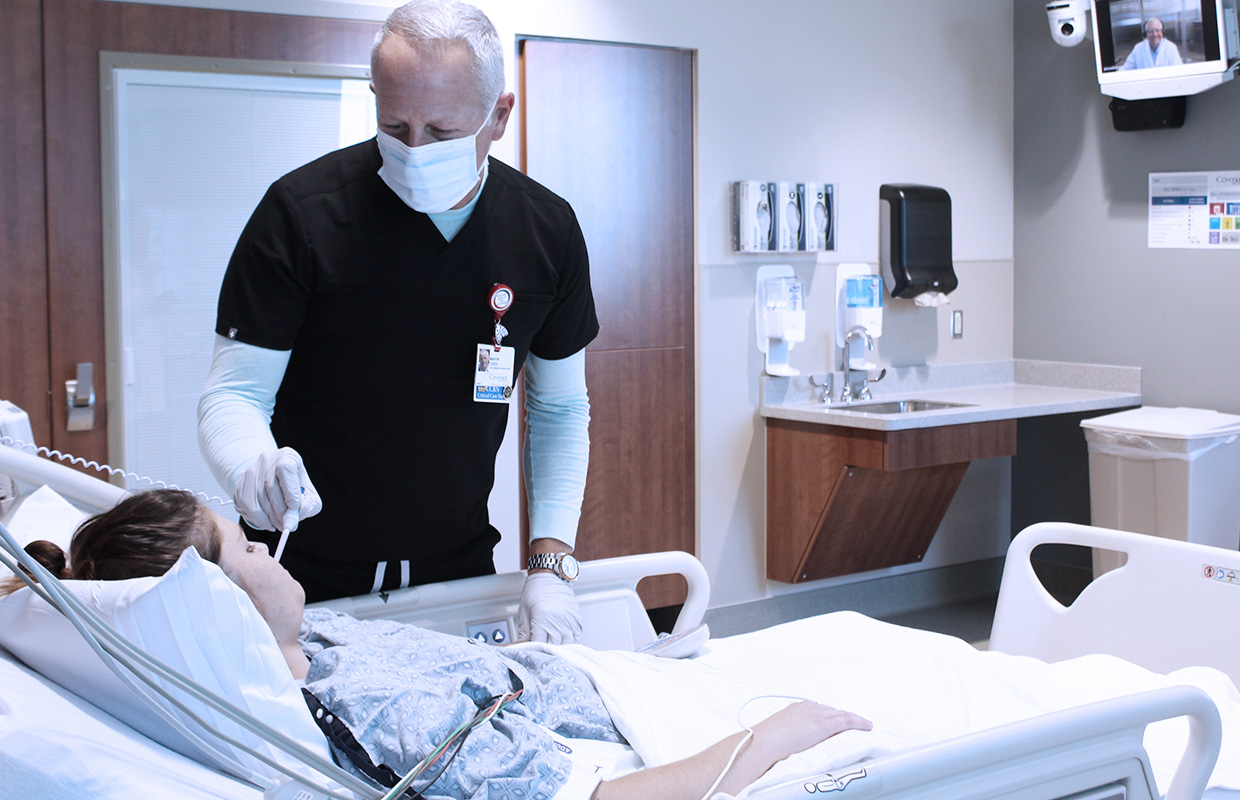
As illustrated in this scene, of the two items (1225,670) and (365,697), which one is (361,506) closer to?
(365,697)

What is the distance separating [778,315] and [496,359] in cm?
241

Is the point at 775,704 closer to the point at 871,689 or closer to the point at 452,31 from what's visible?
the point at 871,689

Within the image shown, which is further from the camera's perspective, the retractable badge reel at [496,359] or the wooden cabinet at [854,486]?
the wooden cabinet at [854,486]

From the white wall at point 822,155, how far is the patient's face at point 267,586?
2.10m

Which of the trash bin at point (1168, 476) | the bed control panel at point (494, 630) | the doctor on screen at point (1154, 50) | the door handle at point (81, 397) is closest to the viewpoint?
the bed control panel at point (494, 630)

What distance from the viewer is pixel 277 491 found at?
4.62ft

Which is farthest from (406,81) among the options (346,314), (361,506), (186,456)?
(186,456)

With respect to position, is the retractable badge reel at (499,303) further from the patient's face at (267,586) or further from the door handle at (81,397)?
the door handle at (81,397)

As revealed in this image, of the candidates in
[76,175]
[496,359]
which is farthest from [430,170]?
[76,175]

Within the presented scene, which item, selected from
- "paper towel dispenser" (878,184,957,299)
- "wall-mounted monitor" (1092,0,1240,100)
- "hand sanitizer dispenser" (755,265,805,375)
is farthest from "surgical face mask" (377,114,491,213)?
"wall-mounted monitor" (1092,0,1240,100)

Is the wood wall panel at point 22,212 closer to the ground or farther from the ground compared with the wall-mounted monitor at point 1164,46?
closer to the ground

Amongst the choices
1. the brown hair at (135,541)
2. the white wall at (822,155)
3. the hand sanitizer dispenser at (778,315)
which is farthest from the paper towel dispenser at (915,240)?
the brown hair at (135,541)

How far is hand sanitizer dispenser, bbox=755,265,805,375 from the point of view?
13.2ft

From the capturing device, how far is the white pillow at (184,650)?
1131 millimetres
